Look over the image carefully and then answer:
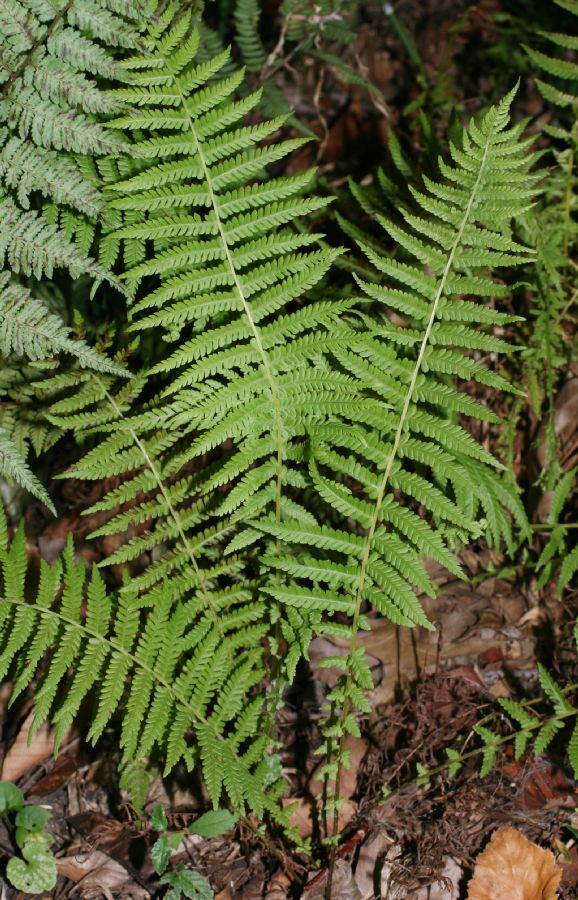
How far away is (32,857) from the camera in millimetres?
2287

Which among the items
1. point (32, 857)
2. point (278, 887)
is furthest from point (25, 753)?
point (278, 887)

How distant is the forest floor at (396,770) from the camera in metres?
2.30

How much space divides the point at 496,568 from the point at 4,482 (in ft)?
6.22

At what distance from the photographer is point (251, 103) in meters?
1.97

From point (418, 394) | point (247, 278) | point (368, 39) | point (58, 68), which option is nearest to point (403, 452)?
point (418, 394)

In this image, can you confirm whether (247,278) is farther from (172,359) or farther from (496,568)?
(496,568)

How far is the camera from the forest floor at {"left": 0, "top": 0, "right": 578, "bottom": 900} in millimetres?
2301

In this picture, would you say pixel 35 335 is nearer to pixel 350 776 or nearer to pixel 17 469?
pixel 17 469

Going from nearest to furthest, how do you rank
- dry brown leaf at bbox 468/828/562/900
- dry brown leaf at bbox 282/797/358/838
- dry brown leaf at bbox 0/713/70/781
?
dry brown leaf at bbox 468/828/562/900 < dry brown leaf at bbox 282/797/358/838 < dry brown leaf at bbox 0/713/70/781

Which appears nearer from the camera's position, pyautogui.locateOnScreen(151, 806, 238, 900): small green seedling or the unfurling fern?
the unfurling fern

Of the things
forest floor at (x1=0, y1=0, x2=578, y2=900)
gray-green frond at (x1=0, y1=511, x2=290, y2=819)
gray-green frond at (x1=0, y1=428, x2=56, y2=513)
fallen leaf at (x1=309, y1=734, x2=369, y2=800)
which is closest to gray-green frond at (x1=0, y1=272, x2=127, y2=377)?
gray-green frond at (x1=0, y1=428, x2=56, y2=513)

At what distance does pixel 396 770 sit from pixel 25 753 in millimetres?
1215

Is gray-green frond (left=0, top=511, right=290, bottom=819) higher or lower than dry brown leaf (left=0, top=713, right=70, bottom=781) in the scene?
higher

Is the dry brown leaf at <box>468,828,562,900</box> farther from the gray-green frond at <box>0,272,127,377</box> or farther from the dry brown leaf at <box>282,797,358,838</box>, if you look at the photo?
the gray-green frond at <box>0,272,127,377</box>
